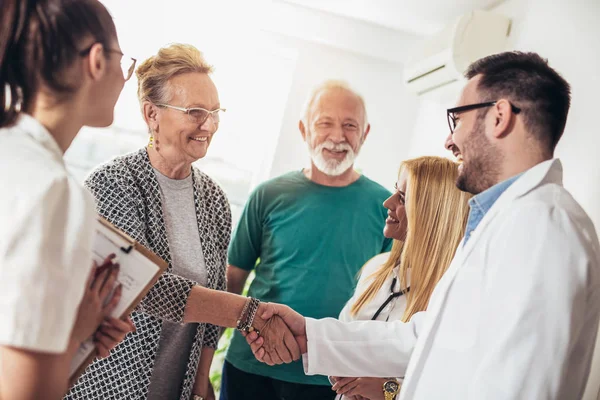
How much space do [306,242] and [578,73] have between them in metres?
1.32

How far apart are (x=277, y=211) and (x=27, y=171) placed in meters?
1.86

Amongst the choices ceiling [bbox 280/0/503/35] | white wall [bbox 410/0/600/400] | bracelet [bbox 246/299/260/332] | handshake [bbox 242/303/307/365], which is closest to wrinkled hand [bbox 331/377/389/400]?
handshake [bbox 242/303/307/365]

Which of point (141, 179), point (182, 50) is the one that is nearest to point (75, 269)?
point (141, 179)

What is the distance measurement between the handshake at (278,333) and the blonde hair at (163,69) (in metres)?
0.82

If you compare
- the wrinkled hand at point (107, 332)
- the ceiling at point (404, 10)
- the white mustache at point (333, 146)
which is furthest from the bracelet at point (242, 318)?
the ceiling at point (404, 10)

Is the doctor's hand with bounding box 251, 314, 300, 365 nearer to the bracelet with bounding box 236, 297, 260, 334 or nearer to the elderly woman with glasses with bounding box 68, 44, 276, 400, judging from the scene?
the bracelet with bounding box 236, 297, 260, 334

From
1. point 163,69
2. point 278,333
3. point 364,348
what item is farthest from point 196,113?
point 364,348

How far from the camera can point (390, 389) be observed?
1875 millimetres

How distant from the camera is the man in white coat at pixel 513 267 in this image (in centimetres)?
124

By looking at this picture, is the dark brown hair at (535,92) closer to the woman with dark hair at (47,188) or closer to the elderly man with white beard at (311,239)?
the woman with dark hair at (47,188)

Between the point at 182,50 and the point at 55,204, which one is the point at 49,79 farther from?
the point at 182,50

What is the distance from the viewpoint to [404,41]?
4.73m

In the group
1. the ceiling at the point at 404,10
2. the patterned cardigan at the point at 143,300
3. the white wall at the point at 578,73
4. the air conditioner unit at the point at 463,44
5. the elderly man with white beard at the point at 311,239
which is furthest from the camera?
the ceiling at the point at 404,10

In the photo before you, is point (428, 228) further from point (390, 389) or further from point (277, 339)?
point (277, 339)
